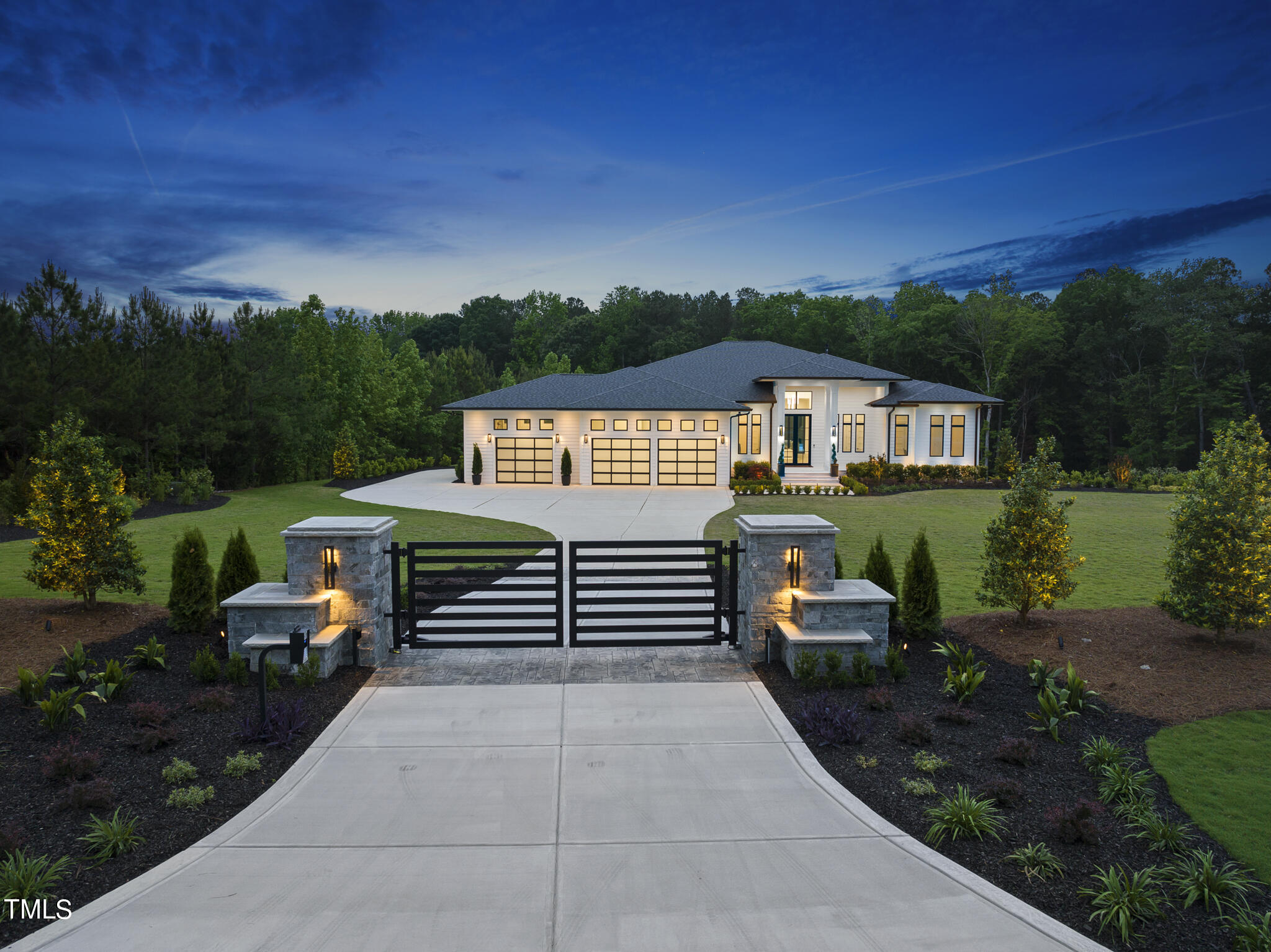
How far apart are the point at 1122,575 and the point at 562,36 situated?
22835 millimetres

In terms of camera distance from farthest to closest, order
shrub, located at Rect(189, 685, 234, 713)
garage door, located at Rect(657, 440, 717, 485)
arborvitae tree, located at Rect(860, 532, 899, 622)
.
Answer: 1. garage door, located at Rect(657, 440, 717, 485)
2. arborvitae tree, located at Rect(860, 532, 899, 622)
3. shrub, located at Rect(189, 685, 234, 713)

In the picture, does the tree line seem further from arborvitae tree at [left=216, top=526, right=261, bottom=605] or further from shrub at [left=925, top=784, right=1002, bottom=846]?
shrub at [left=925, top=784, right=1002, bottom=846]

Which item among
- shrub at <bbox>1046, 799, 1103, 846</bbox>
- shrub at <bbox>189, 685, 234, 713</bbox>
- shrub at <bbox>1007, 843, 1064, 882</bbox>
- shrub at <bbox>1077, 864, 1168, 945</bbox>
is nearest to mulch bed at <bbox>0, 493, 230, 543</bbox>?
shrub at <bbox>189, 685, 234, 713</bbox>

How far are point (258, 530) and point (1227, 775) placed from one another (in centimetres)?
2105

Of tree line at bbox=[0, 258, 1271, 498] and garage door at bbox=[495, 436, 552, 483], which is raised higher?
tree line at bbox=[0, 258, 1271, 498]

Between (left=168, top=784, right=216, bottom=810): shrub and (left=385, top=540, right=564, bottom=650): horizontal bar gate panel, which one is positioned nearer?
(left=168, top=784, right=216, bottom=810): shrub

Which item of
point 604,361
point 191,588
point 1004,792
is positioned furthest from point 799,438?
point 604,361

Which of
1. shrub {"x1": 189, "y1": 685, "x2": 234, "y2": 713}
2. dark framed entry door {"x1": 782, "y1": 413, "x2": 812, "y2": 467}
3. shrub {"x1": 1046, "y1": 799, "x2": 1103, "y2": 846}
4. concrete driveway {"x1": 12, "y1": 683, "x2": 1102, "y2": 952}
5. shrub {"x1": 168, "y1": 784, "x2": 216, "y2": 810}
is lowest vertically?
concrete driveway {"x1": 12, "y1": 683, "x2": 1102, "y2": 952}

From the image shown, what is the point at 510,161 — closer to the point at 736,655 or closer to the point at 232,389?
the point at 232,389

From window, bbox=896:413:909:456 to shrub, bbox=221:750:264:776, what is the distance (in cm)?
3508

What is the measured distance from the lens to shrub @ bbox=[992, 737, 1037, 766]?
5680 mm

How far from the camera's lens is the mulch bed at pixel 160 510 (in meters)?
19.5

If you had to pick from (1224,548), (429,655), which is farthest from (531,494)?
(1224,548)

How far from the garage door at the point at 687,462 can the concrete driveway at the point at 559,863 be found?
2541cm
